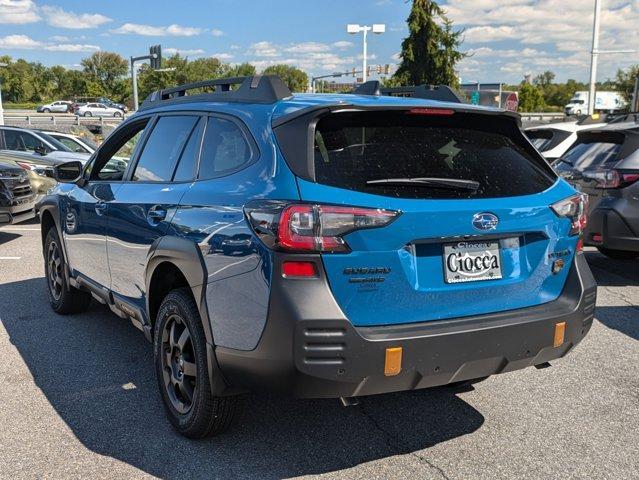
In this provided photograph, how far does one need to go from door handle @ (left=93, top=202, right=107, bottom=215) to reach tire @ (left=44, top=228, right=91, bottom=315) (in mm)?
1194

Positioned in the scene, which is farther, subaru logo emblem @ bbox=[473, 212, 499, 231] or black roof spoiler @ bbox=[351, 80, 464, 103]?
black roof spoiler @ bbox=[351, 80, 464, 103]

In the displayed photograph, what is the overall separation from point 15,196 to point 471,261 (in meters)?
9.01

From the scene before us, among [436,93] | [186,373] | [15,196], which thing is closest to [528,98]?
[15,196]

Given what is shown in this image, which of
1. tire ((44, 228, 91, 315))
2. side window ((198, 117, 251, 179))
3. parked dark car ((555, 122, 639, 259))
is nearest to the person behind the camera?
side window ((198, 117, 251, 179))

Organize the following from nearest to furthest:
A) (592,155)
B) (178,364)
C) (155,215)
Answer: (178,364) < (155,215) < (592,155)

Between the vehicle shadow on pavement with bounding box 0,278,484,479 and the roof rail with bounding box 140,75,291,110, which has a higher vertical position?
the roof rail with bounding box 140,75,291,110

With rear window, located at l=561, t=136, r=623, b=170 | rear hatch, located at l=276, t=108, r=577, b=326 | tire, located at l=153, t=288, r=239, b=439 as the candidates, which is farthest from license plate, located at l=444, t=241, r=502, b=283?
rear window, located at l=561, t=136, r=623, b=170

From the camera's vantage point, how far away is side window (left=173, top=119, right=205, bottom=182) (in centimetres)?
363

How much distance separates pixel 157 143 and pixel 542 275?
246 cm

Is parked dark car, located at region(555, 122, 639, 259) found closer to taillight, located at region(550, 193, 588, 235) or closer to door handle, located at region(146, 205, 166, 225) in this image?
taillight, located at region(550, 193, 588, 235)

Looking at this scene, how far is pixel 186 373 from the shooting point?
3.44 m

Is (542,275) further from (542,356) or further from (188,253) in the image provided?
(188,253)

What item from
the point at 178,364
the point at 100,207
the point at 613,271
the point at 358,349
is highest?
the point at 100,207

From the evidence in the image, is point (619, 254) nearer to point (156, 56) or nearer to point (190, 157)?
point (190, 157)
